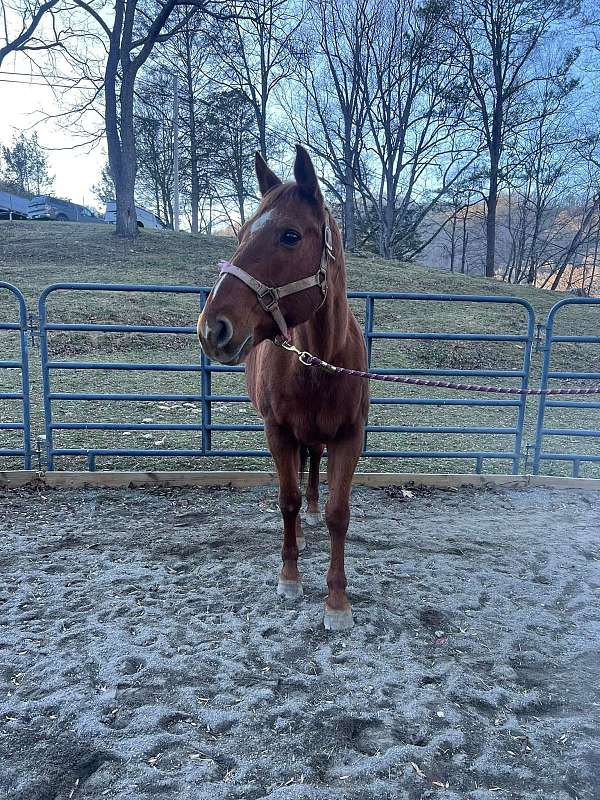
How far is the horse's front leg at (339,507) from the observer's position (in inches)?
109

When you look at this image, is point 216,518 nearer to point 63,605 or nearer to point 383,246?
point 63,605

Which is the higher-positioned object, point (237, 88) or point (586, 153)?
point (237, 88)

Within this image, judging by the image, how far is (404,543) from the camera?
3707 mm

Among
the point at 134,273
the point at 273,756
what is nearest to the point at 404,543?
the point at 273,756

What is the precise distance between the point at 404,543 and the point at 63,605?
218 cm

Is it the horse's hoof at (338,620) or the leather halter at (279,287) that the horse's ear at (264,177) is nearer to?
the leather halter at (279,287)

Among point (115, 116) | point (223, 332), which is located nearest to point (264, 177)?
point (223, 332)

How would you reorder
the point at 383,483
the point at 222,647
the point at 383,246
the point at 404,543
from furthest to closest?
the point at 383,246 < the point at 383,483 < the point at 404,543 < the point at 222,647

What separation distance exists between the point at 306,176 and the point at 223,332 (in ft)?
2.52

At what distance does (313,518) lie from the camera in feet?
13.4

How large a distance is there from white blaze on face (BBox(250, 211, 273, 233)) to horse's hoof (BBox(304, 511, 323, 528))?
244 centimetres

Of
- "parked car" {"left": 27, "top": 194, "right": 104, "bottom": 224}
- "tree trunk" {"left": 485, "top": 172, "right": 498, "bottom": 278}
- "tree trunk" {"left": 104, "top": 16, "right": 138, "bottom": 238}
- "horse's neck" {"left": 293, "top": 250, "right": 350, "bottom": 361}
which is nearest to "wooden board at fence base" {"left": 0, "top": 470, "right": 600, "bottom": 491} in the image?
"horse's neck" {"left": 293, "top": 250, "right": 350, "bottom": 361}

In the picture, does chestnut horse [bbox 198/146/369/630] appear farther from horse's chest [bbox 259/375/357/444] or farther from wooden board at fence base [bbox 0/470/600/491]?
wooden board at fence base [bbox 0/470/600/491]

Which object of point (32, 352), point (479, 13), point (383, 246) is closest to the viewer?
point (32, 352)
